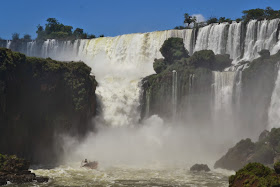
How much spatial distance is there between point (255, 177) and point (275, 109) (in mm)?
22587

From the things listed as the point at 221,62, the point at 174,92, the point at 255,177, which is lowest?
the point at 255,177

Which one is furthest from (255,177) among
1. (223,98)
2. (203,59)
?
(203,59)

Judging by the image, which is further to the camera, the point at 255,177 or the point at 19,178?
the point at 19,178

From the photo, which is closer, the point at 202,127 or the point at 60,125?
the point at 60,125

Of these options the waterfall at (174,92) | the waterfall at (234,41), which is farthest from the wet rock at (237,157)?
the waterfall at (234,41)

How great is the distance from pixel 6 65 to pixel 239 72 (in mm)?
22144

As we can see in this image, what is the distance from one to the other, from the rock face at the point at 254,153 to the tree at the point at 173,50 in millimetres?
22014

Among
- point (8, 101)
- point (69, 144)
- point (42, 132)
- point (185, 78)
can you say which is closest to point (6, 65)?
point (8, 101)

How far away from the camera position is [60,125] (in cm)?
3822

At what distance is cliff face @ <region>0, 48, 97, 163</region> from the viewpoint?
109 ft

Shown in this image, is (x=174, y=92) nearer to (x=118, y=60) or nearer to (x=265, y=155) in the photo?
(x=265, y=155)

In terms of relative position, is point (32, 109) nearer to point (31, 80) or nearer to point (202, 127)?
point (31, 80)

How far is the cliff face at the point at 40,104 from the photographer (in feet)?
109

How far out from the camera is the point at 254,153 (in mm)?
32375
